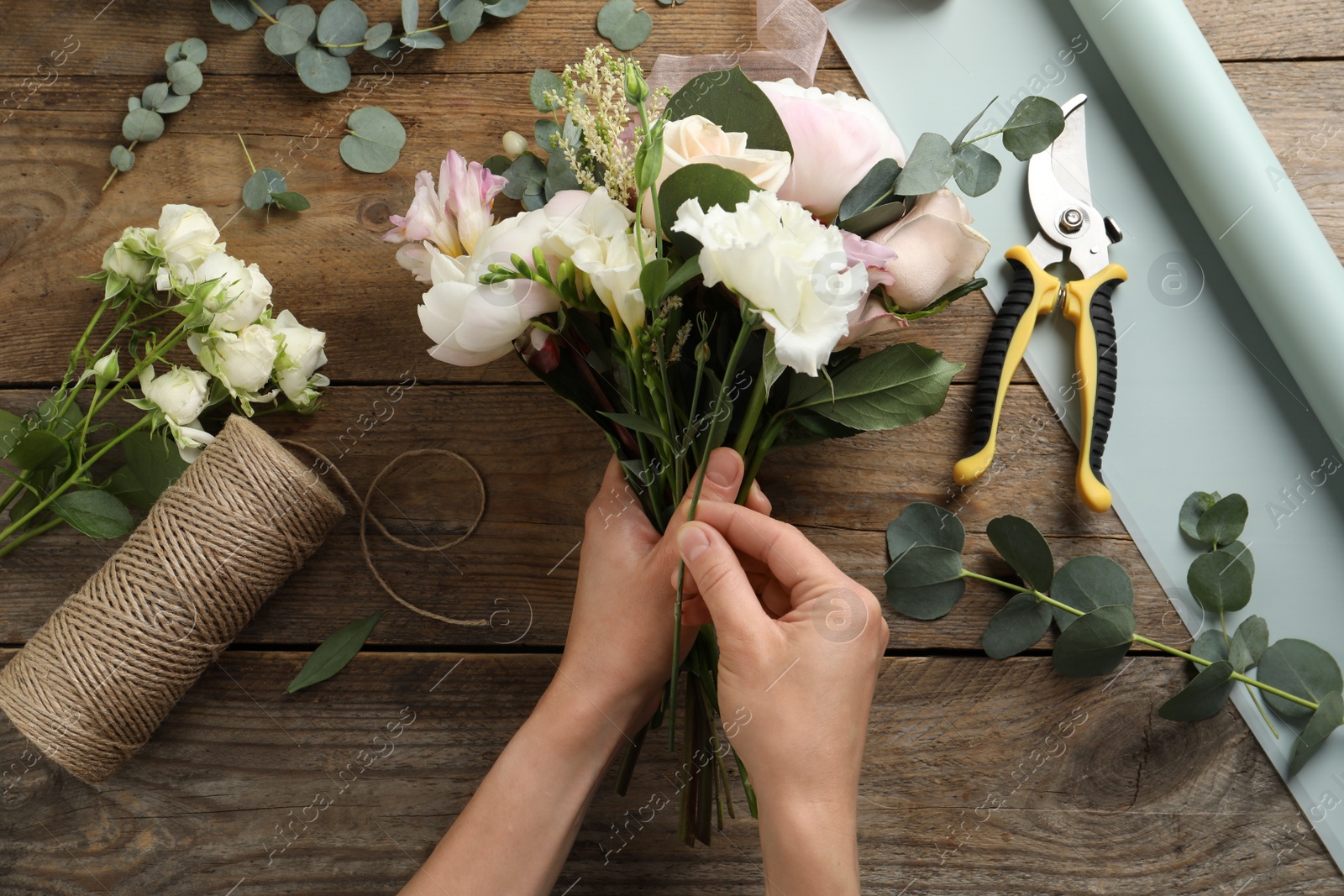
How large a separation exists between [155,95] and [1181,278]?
0.95 metres

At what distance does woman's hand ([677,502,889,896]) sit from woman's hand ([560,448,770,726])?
5 centimetres

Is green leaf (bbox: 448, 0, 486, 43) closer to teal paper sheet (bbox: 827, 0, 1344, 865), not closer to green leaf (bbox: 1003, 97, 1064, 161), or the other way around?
teal paper sheet (bbox: 827, 0, 1344, 865)

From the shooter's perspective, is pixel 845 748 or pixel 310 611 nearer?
pixel 845 748

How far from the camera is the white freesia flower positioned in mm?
693

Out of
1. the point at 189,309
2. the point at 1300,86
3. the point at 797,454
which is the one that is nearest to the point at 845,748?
the point at 797,454

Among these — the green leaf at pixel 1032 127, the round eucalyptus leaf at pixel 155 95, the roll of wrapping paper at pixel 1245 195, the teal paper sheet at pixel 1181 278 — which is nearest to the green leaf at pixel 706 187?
the green leaf at pixel 1032 127

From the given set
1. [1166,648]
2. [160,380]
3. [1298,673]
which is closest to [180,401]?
[160,380]

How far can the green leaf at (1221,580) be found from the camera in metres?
0.71

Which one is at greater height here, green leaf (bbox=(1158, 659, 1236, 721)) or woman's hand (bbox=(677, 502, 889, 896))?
woman's hand (bbox=(677, 502, 889, 896))

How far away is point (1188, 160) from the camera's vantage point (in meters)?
0.74

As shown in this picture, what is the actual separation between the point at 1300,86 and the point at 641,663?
31.2 inches

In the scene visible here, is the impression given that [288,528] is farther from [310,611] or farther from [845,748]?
[845,748]

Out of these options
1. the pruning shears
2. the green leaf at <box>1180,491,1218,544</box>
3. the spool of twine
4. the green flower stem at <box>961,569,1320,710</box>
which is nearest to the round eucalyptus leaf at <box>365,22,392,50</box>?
the spool of twine

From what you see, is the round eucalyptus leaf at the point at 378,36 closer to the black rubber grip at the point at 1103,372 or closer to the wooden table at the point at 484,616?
the wooden table at the point at 484,616
